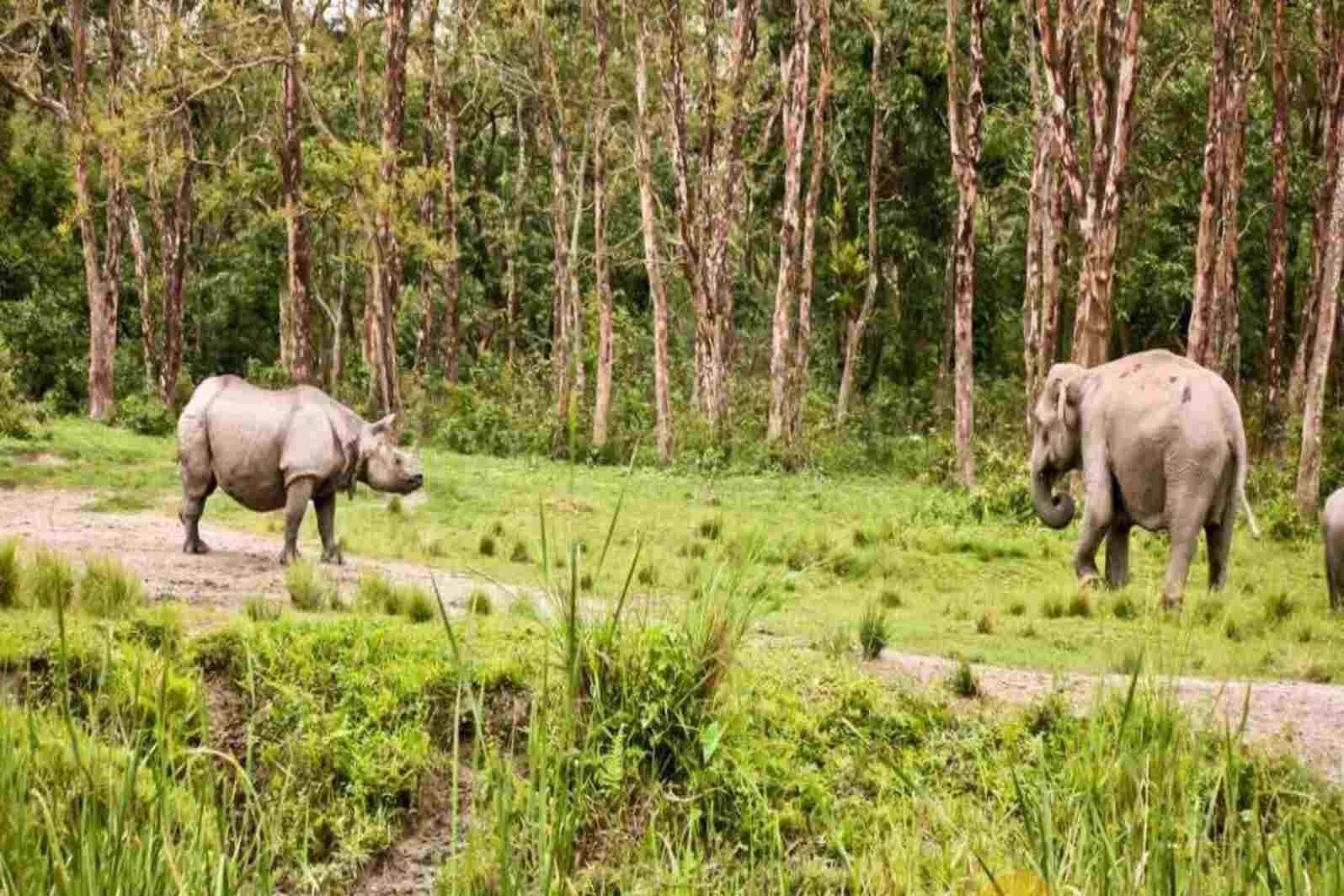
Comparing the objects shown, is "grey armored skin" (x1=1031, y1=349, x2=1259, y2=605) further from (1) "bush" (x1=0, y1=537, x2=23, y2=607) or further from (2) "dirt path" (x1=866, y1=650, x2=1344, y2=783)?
(1) "bush" (x1=0, y1=537, x2=23, y2=607)

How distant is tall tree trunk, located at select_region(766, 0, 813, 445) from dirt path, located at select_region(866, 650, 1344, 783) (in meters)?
17.5

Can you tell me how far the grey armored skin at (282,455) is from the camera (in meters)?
11.8

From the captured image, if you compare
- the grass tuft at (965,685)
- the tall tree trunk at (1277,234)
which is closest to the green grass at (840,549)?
the grass tuft at (965,685)

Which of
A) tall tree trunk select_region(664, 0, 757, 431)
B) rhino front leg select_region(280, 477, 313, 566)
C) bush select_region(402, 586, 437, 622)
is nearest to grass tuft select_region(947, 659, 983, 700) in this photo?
bush select_region(402, 586, 437, 622)

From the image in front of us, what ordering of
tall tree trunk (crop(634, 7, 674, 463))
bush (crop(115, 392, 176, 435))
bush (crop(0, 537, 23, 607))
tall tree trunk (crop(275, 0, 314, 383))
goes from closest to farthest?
bush (crop(0, 537, 23, 607)) < tall tree trunk (crop(275, 0, 314, 383)) < tall tree trunk (crop(634, 7, 674, 463)) < bush (crop(115, 392, 176, 435))

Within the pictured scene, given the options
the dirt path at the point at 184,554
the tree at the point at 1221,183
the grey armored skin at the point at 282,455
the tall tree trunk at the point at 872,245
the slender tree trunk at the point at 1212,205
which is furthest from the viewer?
the tall tree trunk at the point at 872,245

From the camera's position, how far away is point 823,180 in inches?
1479

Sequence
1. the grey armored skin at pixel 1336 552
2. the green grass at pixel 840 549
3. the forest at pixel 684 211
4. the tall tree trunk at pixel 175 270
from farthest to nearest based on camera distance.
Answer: the tall tree trunk at pixel 175 270 → the forest at pixel 684 211 → the grey armored skin at pixel 1336 552 → the green grass at pixel 840 549

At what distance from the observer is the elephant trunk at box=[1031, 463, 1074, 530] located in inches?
520

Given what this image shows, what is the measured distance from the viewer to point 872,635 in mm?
8453

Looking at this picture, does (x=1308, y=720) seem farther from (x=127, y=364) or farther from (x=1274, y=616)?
(x=127, y=364)

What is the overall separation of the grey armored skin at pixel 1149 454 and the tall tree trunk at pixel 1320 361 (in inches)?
218

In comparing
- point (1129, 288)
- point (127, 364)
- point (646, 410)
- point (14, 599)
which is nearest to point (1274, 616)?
point (14, 599)

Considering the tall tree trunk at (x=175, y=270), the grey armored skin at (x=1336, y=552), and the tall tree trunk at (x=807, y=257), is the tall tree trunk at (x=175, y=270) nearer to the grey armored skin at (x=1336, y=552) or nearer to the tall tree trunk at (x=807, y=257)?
the tall tree trunk at (x=807, y=257)
